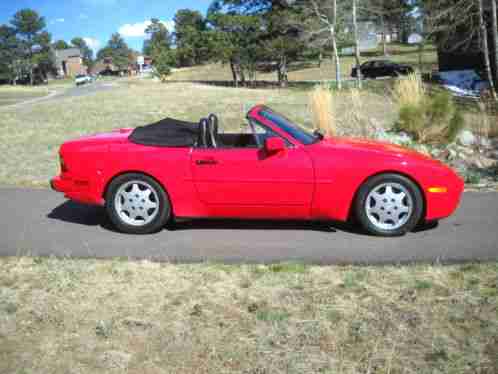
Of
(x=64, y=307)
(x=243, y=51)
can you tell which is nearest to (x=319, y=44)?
(x=243, y=51)

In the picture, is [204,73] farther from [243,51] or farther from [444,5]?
[444,5]

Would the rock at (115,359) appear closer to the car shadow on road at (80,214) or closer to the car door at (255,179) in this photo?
the car door at (255,179)

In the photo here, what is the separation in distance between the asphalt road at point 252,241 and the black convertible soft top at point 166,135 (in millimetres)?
985

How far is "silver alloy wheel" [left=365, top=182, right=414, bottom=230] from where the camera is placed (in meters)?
5.75

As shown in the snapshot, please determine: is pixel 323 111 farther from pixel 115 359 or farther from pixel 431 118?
pixel 115 359

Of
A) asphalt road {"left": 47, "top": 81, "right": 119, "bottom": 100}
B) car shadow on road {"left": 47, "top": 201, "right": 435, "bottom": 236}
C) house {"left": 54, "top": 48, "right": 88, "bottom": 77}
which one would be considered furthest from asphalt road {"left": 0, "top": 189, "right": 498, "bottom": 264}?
house {"left": 54, "top": 48, "right": 88, "bottom": 77}

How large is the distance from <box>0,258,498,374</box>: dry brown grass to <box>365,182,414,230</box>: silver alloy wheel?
1.03m

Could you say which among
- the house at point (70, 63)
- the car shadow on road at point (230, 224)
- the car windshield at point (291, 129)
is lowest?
the car shadow on road at point (230, 224)

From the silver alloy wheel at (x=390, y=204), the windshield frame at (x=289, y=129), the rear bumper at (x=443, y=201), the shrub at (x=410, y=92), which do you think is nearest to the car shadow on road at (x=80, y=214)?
the windshield frame at (x=289, y=129)

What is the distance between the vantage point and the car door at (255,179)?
5.71 m

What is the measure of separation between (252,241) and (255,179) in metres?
0.64

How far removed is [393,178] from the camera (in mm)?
5695

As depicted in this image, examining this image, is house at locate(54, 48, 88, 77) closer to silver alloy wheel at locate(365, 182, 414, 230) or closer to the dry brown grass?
silver alloy wheel at locate(365, 182, 414, 230)

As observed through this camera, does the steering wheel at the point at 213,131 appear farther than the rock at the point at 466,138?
No
